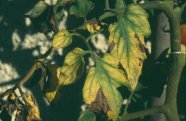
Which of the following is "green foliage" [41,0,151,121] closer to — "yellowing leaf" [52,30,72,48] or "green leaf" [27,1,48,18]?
"yellowing leaf" [52,30,72,48]

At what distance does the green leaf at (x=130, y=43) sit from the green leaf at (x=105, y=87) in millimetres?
20

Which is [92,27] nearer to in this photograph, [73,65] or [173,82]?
[73,65]

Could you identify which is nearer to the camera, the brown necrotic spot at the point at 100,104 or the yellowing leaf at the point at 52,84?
the brown necrotic spot at the point at 100,104

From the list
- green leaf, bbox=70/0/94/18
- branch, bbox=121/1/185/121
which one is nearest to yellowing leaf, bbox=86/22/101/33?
green leaf, bbox=70/0/94/18

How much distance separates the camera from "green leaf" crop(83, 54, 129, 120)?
2.20 ft

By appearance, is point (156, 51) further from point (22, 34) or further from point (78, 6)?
point (22, 34)

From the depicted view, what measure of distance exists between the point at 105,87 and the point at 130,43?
8 centimetres

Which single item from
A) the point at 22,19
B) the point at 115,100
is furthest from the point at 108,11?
the point at 22,19

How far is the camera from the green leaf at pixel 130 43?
0.66 metres

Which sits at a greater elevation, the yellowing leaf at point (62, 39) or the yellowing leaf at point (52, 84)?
the yellowing leaf at point (62, 39)

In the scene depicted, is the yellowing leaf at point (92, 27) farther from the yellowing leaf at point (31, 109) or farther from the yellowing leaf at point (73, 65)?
the yellowing leaf at point (31, 109)

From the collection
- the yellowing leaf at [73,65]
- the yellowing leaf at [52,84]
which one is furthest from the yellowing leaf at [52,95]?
the yellowing leaf at [73,65]

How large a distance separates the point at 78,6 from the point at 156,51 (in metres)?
0.22

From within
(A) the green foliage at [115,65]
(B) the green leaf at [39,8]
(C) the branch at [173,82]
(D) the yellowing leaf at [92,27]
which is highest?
(B) the green leaf at [39,8]
